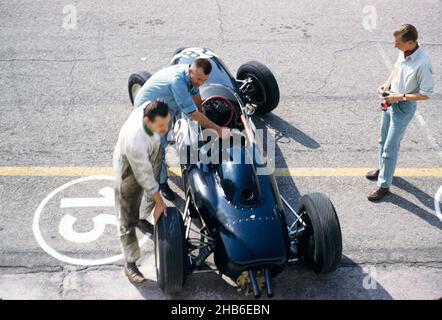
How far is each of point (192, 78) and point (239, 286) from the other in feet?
7.26

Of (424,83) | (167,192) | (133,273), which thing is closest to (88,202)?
(167,192)

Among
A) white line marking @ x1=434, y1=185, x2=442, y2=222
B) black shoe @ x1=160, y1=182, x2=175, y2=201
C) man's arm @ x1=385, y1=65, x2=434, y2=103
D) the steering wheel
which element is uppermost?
man's arm @ x1=385, y1=65, x2=434, y2=103

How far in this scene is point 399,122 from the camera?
19.6ft

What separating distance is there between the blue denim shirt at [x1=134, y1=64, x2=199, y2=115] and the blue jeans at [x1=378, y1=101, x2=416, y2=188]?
7.30ft

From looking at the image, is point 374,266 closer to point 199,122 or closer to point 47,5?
point 199,122

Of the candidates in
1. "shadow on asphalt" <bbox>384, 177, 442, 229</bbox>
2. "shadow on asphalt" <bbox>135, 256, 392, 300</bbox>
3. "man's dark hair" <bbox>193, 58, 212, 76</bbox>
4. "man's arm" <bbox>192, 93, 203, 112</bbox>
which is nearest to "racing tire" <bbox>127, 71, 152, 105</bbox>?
"man's arm" <bbox>192, 93, 203, 112</bbox>

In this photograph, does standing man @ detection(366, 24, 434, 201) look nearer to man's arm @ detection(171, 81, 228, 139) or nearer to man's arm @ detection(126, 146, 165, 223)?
man's arm @ detection(171, 81, 228, 139)

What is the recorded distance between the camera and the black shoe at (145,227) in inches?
236

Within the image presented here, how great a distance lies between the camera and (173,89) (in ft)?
18.8

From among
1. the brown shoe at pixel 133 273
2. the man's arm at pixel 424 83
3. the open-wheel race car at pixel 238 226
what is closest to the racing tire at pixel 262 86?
the open-wheel race car at pixel 238 226

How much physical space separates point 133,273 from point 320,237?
190 centimetres

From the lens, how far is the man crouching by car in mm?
4691

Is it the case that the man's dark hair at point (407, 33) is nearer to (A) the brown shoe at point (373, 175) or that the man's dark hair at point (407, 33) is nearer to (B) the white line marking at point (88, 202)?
(A) the brown shoe at point (373, 175)

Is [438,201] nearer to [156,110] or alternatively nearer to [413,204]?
[413,204]
